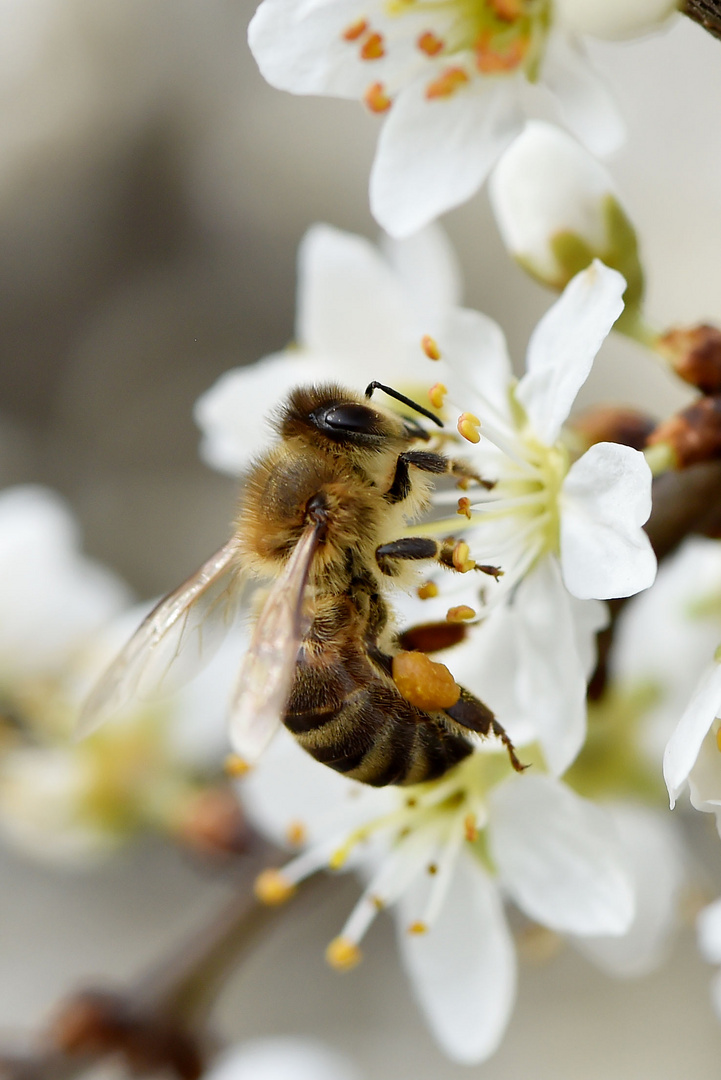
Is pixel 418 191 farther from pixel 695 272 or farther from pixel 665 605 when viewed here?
pixel 695 272

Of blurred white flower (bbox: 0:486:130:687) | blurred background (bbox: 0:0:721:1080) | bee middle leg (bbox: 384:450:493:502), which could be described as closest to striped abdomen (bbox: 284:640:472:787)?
bee middle leg (bbox: 384:450:493:502)

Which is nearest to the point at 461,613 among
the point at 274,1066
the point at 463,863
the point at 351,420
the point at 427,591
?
the point at 427,591

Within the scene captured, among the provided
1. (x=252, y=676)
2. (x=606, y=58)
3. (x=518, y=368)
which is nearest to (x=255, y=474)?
(x=252, y=676)

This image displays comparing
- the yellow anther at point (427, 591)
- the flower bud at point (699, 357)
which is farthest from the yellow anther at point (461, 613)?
the flower bud at point (699, 357)

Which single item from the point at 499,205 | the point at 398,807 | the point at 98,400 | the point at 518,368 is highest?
the point at 499,205

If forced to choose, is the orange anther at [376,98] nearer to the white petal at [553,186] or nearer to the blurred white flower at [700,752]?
the white petal at [553,186]

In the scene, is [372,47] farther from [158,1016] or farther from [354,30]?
[158,1016]
